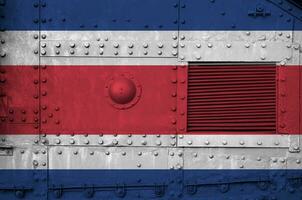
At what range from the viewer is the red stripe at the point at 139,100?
388 centimetres

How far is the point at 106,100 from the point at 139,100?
Result: 229mm

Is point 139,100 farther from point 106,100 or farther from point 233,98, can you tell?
point 233,98

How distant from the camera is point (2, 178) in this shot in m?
3.92

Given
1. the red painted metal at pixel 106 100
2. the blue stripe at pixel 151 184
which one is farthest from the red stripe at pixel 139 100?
the blue stripe at pixel 151 184

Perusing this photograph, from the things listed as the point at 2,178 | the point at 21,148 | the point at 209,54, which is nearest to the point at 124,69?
the point at 209,54

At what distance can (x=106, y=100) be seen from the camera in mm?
3891

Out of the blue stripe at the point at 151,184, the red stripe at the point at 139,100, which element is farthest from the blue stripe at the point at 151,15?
the blue stripe at the point at 151,184

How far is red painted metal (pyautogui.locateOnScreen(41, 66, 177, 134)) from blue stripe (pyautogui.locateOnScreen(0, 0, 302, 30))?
31 cm

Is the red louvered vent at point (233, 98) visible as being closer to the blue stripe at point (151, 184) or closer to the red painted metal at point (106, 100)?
the red painted metal at point (106, 100)

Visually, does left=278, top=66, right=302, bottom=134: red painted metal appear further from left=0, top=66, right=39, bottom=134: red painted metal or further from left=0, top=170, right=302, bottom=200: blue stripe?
left=0, top=66, right=39, bottom=134: red painted metal

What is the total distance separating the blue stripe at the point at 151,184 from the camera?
152 inches

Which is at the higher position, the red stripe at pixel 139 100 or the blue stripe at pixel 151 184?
the red stripe at pixel 139 100

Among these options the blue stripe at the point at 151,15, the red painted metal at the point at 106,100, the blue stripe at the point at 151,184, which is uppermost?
the blue stripe at the point at 151,15

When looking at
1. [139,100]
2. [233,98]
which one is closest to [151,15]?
[139,100]
